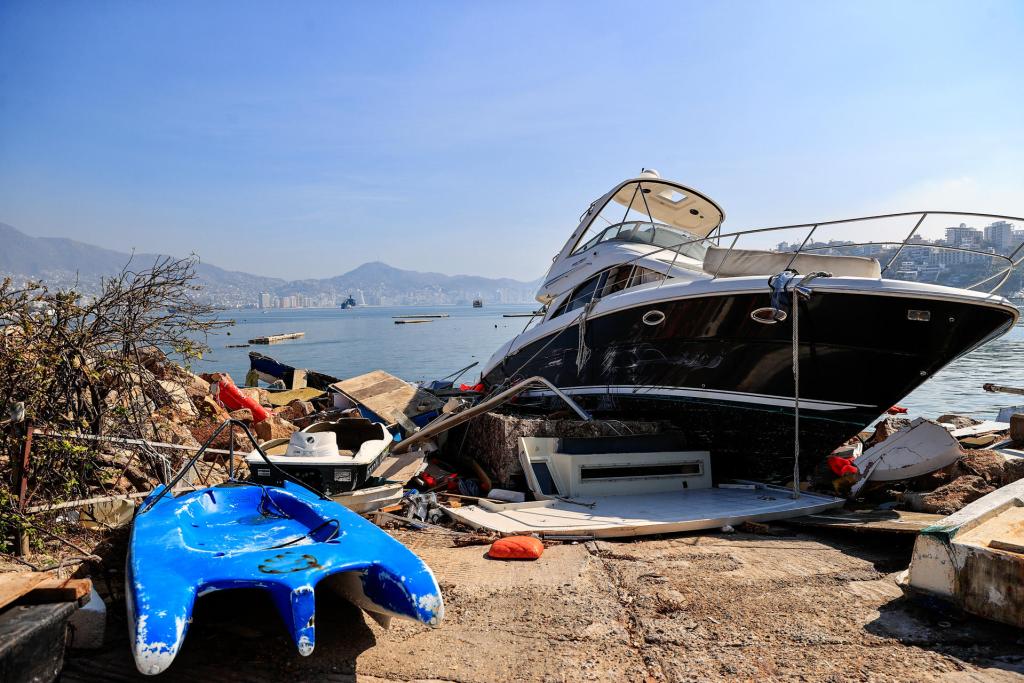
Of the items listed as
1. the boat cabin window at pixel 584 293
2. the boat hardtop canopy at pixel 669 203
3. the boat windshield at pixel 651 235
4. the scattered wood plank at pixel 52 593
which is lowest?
the scattered wood plank at pixel 52 593

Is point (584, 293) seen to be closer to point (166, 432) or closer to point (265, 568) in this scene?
point (166, 432)

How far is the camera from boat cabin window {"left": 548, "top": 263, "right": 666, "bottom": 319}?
9.49 meters

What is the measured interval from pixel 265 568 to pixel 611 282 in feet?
24.1

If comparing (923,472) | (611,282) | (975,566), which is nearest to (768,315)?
(923,472)

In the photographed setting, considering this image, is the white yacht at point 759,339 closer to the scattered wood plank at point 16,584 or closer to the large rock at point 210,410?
the large rock at point 210,410

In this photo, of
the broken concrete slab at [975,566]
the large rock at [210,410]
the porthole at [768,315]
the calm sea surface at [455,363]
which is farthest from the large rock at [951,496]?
the calm sea surface at [455,363]

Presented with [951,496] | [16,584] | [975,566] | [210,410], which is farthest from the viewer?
[210,410]

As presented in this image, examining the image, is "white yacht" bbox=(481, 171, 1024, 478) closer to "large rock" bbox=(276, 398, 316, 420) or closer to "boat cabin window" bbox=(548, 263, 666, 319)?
"boat cabin window" bbox=(548, 263, 666, 319)

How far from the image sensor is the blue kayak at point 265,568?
3.03m

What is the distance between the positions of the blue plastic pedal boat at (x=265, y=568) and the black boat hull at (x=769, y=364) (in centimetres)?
502

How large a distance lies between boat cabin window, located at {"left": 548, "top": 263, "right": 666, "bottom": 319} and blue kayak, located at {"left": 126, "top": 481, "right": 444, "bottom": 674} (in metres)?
6.10

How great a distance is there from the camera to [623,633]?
3.85 meters

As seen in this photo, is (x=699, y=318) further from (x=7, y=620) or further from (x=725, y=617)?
(x=7, y=620)

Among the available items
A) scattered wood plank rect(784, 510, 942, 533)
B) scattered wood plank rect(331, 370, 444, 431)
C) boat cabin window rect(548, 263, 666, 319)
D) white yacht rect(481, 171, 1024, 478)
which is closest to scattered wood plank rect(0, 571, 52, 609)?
scattered wood plank rect(784, 510, 942, 533)
